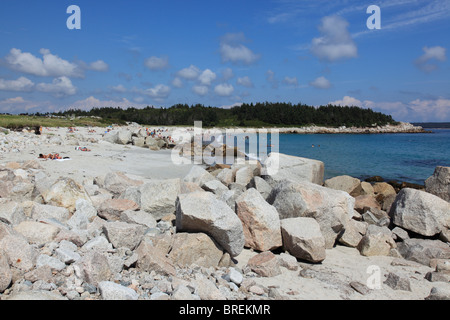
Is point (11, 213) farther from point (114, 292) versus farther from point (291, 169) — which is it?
point (291, 169)

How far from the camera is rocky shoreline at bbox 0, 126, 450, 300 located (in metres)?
4.50

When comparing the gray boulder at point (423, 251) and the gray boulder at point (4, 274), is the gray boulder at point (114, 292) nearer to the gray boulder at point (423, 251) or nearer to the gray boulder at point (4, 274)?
the gray boulder at point (4, 274)

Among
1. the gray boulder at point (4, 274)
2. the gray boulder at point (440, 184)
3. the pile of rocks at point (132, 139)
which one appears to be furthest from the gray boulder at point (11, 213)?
the pile of rocks at point (132, 139)

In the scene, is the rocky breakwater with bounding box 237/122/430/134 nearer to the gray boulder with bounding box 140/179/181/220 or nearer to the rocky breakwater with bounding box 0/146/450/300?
the rocky breakwater with bounding box 0/146/450/300

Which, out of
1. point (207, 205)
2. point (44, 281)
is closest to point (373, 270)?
point (207, 205)

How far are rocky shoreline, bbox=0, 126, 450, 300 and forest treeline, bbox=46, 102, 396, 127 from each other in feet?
302

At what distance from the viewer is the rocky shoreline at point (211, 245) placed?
450 centimetres

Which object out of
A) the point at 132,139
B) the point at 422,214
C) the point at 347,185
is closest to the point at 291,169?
the point at 347,185

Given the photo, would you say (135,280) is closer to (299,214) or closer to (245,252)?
(245,252)

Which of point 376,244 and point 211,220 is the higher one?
point 211,220

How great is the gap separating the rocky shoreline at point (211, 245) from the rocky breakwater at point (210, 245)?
0.07ft

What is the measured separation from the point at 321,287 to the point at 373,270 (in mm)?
1632

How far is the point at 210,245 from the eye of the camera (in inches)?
233

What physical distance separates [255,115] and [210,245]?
377ft
